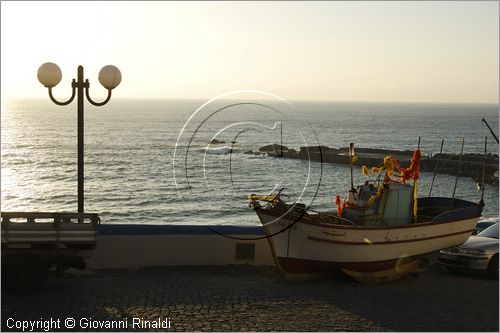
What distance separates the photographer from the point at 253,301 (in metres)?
13.4

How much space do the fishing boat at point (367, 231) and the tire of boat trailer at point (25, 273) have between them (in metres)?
5.19

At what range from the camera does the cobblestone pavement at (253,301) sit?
11.8 metres

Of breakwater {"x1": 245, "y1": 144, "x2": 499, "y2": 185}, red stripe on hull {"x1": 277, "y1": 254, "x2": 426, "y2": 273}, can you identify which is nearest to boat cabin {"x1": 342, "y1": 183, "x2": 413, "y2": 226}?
red stripe on hull {"x1": 277, "y1": 254, "x2": 426, "y2": 273}

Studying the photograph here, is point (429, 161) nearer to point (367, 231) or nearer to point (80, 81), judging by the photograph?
point (367, 231)

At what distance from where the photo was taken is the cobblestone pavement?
1184 centimetres

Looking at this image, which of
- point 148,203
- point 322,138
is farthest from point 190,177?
point 322,138

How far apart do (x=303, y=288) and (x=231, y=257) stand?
2476 millimetres

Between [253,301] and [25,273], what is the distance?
451 centimetres

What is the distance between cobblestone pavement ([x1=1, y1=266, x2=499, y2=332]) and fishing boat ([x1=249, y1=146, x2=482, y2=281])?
0.50m

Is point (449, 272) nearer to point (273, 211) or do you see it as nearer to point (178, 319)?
point (273, 211)

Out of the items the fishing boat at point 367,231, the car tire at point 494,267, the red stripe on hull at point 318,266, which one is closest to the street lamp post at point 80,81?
the fishing boat at point 367,231

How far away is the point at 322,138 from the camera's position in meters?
165

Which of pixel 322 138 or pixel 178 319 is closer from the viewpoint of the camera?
pixel 178 319

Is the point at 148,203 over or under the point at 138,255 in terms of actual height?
under
